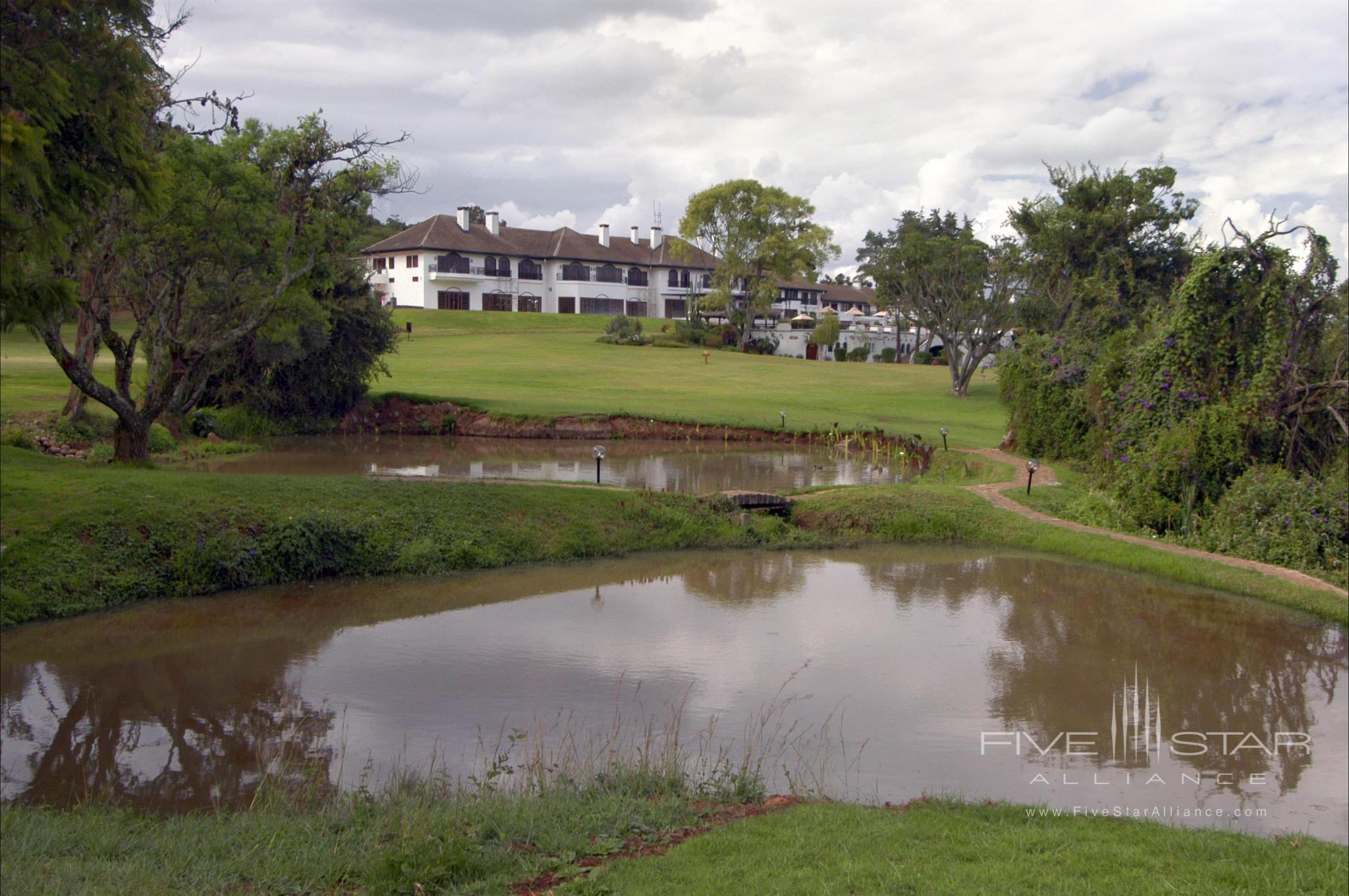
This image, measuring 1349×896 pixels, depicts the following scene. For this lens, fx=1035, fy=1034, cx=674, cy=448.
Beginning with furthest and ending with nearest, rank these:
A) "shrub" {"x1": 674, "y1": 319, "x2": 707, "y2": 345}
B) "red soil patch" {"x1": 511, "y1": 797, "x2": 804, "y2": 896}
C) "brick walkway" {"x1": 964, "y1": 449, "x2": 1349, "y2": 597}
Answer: "shrub" {"x1": 674, "y1": 319, "x2": 707, "y2": 345} → "brick walkway" {"x1": 964, "y1": 449, "x2": 1349, "y2": 597} → "red soil patch" {"x1": 511, "y1": 797, "x2": 804, "y2": 896}

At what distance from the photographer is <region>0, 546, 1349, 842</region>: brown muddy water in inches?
376

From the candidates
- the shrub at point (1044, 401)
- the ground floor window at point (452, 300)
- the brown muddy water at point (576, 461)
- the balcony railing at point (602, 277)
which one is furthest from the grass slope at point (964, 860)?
the balcony railing at point (602, 277)

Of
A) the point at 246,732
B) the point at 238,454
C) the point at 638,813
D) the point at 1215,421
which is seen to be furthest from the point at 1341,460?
the point at 238,454

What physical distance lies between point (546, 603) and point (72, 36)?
9559mm

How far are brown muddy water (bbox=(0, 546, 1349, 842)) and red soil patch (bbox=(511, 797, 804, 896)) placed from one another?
4.49 feet

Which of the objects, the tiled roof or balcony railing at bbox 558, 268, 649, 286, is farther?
balcony railing at bbox 558, 268, 649, 286

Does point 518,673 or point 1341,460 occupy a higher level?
point 1341,460

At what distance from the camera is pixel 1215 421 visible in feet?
65.5

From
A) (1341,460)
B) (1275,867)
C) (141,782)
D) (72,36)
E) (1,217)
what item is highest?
(72,36)

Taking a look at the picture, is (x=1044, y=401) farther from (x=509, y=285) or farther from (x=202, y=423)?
(x=509, y=285)

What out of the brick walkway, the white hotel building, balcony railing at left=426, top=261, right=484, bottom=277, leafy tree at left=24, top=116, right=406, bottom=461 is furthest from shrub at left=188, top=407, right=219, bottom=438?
balcony railing at left=426, top=261, right=484, bottom=277

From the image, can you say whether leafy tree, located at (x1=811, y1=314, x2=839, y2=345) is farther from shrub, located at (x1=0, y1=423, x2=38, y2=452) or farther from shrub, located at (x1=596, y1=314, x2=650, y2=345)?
Result: shrub, located at (x1=0, y1=423, x2=38, y2=452)

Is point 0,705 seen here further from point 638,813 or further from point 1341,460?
point 1341,460

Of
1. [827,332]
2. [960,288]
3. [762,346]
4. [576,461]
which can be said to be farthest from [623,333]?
[576,461]
